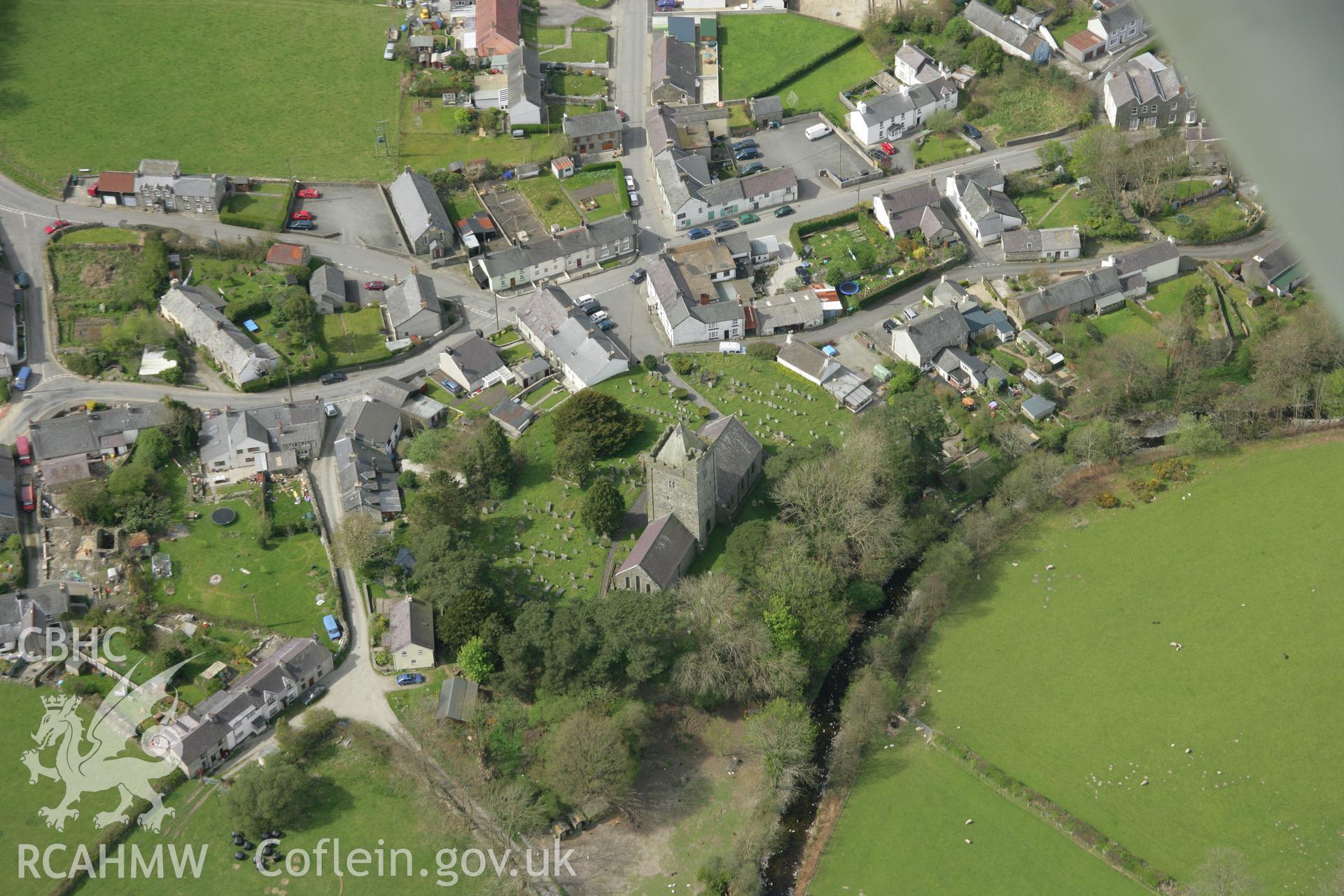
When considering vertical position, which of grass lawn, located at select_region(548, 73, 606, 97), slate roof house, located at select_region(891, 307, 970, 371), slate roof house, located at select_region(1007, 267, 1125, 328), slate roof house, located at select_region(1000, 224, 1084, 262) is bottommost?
slate roof house, located at select_region(891, 307, 970, 371)

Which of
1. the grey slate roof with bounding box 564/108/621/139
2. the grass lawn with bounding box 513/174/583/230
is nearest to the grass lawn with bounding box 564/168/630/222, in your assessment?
the grass lawn with bounding box 513/174/583/230

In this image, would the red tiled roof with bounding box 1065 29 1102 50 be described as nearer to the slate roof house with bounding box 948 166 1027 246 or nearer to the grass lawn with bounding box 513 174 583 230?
the slate roof house with bounding box 948 166 1027 246

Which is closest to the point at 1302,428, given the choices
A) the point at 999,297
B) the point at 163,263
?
the point at 999,297

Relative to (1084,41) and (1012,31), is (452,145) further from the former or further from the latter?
(1084,41)

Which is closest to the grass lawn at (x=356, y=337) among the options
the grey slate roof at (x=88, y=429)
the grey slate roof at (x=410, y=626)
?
the grey slate roof at (x=88, y=429)

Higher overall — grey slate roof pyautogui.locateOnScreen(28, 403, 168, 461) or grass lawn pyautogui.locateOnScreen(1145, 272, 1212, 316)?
grass lawn pyautogui.locateOnScreen(1145, 272, 1212, 316)

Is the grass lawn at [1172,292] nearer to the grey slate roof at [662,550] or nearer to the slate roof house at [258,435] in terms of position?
the grey slate roof at [662,550]

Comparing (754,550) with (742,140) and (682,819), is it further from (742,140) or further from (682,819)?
(742,140)
